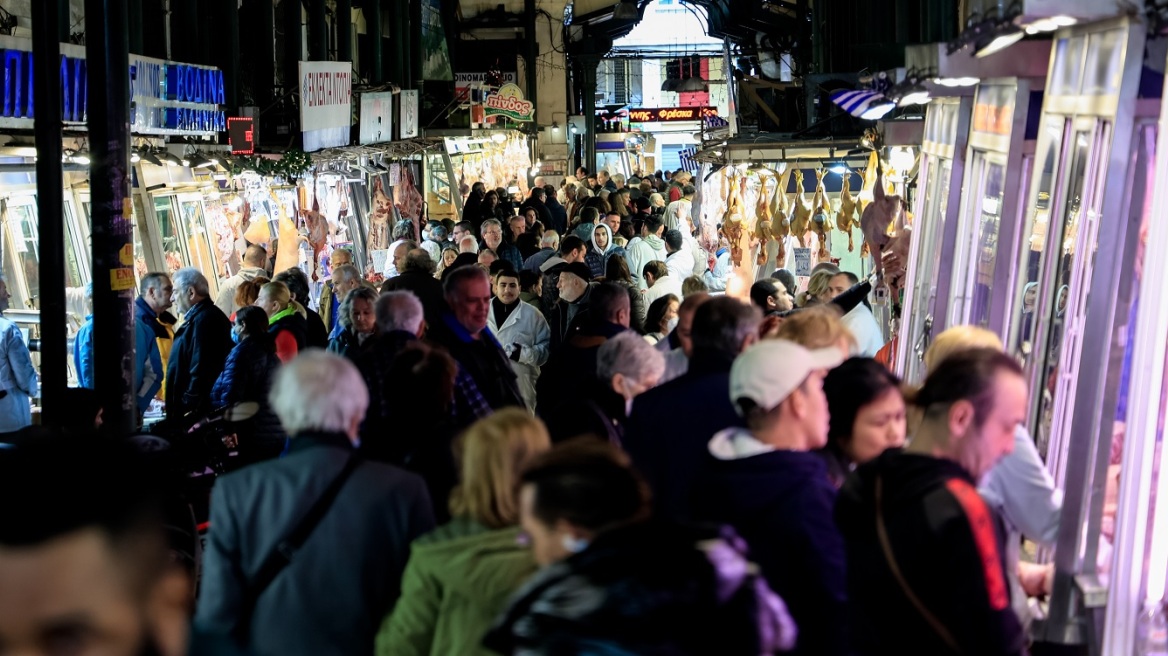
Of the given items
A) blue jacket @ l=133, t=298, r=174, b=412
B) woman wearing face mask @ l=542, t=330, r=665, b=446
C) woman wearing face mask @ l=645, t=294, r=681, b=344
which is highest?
woman wearing face mask @ l=542, t=330, r=665, b=446

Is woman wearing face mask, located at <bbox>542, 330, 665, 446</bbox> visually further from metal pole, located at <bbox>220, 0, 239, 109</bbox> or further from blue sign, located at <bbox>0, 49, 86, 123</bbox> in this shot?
metal pole, located at <bbox>220, 0, 239, 109</bbox>

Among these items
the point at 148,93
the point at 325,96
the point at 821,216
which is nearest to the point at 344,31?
the point at 325,96

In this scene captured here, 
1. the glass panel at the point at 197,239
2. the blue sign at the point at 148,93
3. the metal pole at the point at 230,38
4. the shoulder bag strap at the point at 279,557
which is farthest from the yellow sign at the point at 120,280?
the metal pole at the point at 230,38

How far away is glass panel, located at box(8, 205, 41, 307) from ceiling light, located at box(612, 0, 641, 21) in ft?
96.6

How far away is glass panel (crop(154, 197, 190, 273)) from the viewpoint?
15.7m

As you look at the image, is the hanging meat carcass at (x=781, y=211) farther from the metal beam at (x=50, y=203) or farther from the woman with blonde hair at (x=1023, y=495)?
the woman with blonde hair at (x=1023, y=495)

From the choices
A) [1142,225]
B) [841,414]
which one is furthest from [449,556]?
[1142,225]

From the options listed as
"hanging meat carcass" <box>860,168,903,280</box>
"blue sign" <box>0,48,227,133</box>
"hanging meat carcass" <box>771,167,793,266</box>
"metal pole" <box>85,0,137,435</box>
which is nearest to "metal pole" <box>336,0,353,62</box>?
"blue sign" <box>0,48,227,133</box>

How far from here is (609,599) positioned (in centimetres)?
251

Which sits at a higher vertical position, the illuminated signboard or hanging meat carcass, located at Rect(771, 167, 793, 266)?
the illuminated signboard

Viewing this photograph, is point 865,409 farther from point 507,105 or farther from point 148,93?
point 507,105

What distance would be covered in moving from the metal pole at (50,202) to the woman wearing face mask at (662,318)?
339 cm

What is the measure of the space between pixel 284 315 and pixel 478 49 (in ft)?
136

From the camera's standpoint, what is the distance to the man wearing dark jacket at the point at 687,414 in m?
5.73
